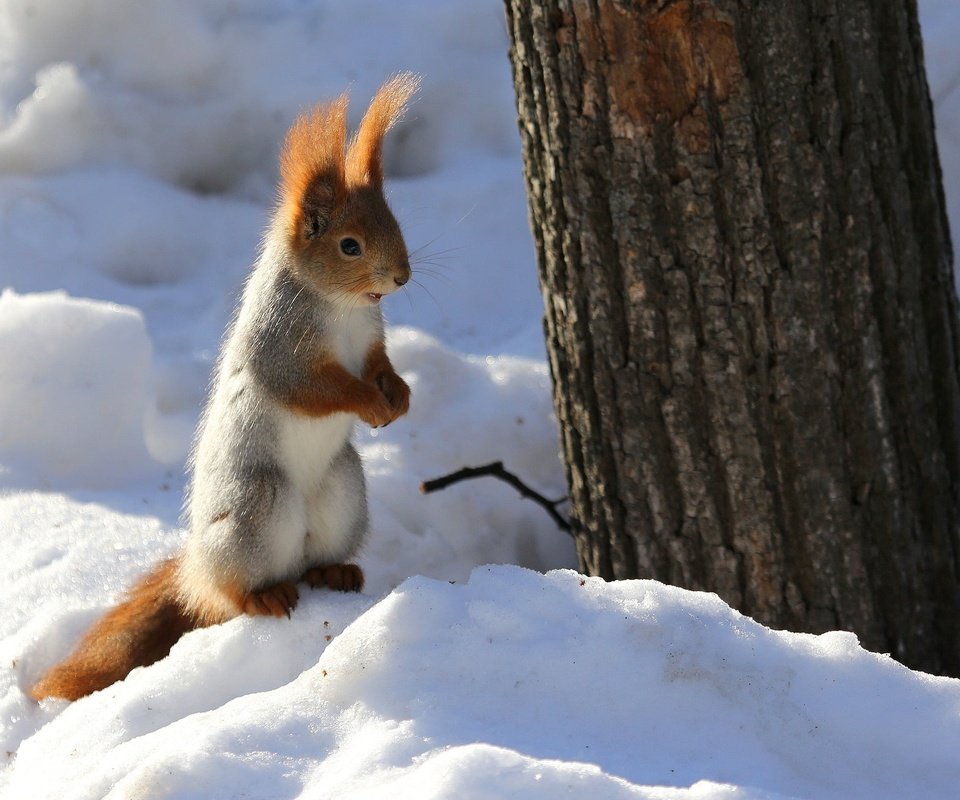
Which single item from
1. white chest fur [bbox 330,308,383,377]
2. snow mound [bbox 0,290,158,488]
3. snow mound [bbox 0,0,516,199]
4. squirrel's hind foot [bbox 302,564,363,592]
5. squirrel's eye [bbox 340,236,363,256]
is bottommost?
squirrel's hind foot [bbox 302,564,363,592]

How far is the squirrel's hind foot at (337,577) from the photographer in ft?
8.43

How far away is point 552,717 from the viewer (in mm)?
1783

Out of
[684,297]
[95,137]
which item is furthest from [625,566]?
[95,137]

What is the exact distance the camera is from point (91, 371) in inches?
145

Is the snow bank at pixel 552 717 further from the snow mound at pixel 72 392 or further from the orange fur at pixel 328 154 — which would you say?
the snow mound at pixel 72 392

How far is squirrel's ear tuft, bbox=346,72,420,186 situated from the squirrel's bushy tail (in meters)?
0.95

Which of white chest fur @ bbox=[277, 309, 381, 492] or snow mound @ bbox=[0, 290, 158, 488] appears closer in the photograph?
white chest fur @ bbox=[277, 309, 381, 492]

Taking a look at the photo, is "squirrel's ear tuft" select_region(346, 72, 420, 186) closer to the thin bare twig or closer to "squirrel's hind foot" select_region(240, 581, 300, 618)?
"squirrel's hind foot" select_region(240, 581, 300, 618)

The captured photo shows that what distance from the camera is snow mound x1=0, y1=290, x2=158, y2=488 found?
11.9 feet

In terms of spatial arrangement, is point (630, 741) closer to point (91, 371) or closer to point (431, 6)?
point (91, 371)

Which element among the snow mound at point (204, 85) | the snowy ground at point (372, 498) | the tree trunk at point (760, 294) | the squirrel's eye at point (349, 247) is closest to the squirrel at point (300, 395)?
the squirrel's eye at point (349, 247)

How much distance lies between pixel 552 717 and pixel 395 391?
3.03 ft

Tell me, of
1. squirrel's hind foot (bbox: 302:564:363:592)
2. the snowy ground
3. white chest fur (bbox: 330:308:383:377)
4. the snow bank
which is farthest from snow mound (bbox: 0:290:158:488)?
the snow bank

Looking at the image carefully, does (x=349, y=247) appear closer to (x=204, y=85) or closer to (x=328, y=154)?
(x=328, y=154)
